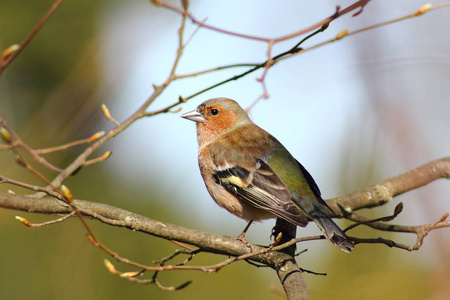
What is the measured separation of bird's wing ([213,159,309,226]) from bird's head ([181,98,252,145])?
86 cm

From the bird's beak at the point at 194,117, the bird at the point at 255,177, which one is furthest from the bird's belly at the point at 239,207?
the bird's beak at the point at 194,117

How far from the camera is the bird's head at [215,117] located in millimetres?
5879

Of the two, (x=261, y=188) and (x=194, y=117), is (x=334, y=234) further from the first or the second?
(x=194, y=117)

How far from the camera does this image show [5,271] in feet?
24.2

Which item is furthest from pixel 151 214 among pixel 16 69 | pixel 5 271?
pixel 16 69

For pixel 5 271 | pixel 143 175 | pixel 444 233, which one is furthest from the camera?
pixel 143 175

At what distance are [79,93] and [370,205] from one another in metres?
3.97

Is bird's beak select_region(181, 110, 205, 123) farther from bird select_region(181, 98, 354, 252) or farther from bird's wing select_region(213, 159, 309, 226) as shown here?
bird's wing select_region(213, 159, 309, 226)

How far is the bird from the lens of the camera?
4.44 metres

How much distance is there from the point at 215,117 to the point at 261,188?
149cm

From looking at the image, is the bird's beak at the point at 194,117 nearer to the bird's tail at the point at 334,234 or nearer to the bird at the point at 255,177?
the bird at the point at 255,177

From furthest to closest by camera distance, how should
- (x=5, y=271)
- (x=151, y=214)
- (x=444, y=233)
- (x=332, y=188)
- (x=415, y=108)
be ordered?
(x=151, y=214) < (x=332, y=188) < (x=5, y=271) < (x=415, y=108) < (x=444, y=233)

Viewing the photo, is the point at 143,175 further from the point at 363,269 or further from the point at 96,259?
the point at 363,269

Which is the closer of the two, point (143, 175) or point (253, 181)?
point (253, 181)
